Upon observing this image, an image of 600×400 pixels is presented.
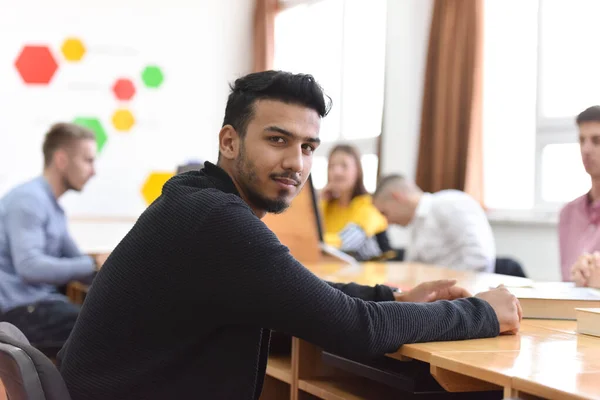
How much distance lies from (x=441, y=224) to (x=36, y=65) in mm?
3594

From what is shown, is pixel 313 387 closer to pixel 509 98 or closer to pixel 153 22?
pixel 509 98

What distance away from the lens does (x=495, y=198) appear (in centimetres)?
528

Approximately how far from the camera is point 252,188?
1683 millimetres

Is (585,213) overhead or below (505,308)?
overhead

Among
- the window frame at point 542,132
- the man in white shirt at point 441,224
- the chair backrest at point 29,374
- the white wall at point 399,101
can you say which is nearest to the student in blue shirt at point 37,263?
the white wall at point 399,101

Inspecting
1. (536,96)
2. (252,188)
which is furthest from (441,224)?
(252,188)

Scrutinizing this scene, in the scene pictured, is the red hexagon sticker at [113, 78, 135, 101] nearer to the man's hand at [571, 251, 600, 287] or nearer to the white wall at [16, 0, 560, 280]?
the white wall at [16, 0, 560, 280]

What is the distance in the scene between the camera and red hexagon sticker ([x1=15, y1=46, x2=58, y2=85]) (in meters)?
6.27

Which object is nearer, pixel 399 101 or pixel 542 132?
pixel 542 132

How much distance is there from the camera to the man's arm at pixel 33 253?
11.3 ft

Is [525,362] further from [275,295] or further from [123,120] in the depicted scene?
[123,120]

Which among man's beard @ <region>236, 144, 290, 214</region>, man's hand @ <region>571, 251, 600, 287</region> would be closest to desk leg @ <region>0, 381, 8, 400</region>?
man's beard @ <region>236, 144, 290, 214</region>

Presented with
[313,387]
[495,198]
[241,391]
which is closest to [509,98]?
[495,198]

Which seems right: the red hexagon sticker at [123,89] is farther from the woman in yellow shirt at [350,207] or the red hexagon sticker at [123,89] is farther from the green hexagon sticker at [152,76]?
the woman in yellow shirt at [350,207]
